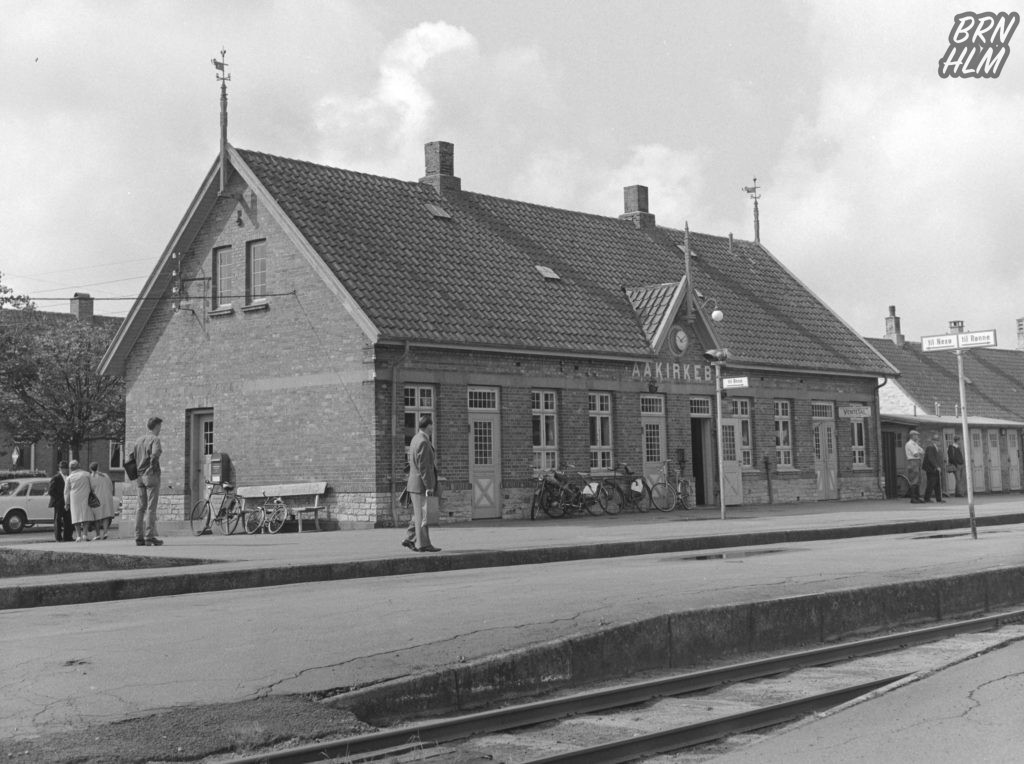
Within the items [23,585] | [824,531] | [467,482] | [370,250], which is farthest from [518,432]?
[23,585]

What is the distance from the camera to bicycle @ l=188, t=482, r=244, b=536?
2628 centimetres

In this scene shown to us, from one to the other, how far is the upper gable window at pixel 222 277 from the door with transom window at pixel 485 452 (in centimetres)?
653

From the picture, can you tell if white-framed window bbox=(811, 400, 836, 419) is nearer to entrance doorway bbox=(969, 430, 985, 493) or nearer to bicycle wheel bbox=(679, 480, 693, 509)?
bicycle wheel bbox=(679, 480, 693, 509)

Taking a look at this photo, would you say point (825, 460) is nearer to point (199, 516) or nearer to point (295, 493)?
point (295, 493)

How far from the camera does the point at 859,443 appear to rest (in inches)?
1467

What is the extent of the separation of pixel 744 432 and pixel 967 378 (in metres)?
23.8

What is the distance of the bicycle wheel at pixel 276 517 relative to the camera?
2542cm

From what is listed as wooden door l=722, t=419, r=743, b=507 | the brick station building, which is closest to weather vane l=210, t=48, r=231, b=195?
the brick station building

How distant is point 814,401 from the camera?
117 feet

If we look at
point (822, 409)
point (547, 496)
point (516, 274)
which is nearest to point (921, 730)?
point (547, 496)

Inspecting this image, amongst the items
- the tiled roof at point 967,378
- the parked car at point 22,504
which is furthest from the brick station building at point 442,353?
the tiled roof at point 967,378

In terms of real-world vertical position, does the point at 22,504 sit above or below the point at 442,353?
below

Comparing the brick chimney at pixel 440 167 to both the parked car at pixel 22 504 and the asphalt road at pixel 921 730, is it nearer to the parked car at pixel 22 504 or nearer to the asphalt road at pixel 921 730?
the parked car at pixel 22 504

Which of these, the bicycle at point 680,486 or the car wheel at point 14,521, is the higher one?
the bicycle at point 680,486
